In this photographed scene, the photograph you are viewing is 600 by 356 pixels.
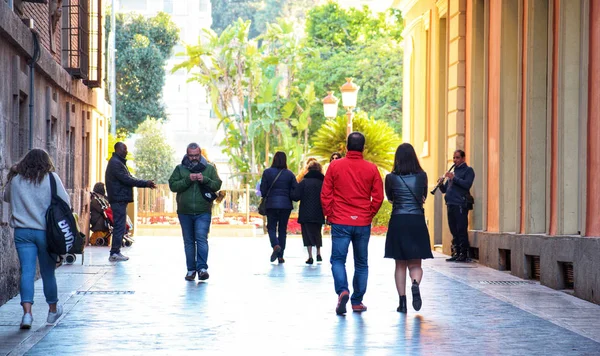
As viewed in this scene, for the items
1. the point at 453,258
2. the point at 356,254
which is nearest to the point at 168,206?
the point at 453,258

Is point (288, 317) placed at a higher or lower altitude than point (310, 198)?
lower

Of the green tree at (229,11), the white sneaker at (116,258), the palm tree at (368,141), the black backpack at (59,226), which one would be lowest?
the white sneaker at (116,258)

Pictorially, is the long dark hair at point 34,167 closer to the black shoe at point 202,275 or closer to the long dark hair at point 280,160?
the black shoe at point 202,275

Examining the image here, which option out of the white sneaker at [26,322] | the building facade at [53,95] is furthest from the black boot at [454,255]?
the white sneaker at [26,322]

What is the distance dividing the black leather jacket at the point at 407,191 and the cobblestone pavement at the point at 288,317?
987mm

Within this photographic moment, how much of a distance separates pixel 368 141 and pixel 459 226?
53.9 ft

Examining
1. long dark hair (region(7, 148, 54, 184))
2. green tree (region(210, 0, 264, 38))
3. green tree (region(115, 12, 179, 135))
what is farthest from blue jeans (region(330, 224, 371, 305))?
green tree (region(210, 0, 264, 38))

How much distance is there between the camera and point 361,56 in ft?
182

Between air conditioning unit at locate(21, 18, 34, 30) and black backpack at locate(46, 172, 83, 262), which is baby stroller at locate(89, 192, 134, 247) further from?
black backpack at locate(46, 172, 83, 262)

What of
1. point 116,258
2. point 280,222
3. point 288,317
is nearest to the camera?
point 288,317

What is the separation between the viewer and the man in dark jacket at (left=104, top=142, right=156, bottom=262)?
1933cm

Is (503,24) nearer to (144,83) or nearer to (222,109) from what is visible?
(222,109)

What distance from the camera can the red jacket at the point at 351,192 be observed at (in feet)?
39.9

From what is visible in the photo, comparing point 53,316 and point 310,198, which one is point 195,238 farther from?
point 53,316
